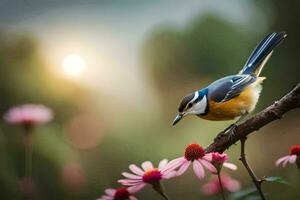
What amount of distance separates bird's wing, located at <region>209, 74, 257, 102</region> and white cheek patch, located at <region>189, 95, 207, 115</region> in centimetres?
2

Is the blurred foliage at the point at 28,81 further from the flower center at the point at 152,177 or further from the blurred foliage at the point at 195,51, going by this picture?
the flower center at the point at 152,177

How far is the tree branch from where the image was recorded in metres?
0.52

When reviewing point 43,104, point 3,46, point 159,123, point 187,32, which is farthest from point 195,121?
point 3,46

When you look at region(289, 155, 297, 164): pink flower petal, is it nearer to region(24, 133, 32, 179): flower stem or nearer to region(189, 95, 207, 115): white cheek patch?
region(189, 95, 207, 115): white cheek patch

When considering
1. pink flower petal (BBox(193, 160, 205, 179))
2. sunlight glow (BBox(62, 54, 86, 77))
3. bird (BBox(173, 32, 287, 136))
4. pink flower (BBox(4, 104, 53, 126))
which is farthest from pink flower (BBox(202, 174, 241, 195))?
sunlight glow (BBox(62, 54, 86, 77))

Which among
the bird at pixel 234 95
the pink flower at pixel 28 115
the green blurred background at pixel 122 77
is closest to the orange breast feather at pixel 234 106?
the bird at pixel 234 95

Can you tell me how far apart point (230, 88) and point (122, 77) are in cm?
31

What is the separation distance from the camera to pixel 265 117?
54cm

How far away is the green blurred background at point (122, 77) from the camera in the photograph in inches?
39.4

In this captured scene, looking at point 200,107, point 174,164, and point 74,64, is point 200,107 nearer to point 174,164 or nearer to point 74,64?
point 174,164

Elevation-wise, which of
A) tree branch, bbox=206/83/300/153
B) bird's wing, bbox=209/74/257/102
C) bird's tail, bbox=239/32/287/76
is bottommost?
tree branch, bbox=206/83/300/153

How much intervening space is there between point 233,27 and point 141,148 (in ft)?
1.04

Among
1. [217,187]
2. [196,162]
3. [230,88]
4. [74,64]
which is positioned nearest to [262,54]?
[230,88]

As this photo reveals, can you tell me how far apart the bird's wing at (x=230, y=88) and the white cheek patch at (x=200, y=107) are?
0.05 ft
